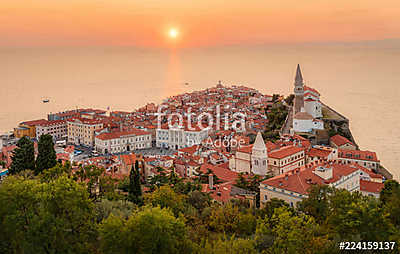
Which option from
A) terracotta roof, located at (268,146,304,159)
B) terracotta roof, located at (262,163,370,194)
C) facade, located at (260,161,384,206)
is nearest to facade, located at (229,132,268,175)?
terracotta roof, located at (268,146,304,159)

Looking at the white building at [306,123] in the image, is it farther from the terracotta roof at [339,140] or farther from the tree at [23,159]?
the tree at [23,159]

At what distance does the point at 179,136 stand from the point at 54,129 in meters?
10.1

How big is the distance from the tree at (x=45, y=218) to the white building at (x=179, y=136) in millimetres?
19069

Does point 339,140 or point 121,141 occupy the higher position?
point 339,140

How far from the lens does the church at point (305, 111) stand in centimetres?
2084

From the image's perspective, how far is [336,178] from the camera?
1162 centimetres

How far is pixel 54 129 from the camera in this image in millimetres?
30391

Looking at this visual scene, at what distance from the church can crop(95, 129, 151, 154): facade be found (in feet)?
33.9

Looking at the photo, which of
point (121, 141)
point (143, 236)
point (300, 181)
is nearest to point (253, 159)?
point (300, 181)

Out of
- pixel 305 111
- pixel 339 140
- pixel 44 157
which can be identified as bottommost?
pixel 339 140

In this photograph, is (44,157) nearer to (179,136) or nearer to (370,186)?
(370,186)

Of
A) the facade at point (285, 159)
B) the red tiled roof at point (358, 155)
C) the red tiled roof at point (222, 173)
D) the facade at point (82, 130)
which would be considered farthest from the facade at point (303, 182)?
the facade at point (82, 130)

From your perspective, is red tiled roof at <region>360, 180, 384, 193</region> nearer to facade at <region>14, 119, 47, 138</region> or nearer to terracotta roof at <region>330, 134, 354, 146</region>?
terracotta roof at <region>330, 134, 354, 146</region>

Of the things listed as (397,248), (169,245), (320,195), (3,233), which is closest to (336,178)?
(320,195)
